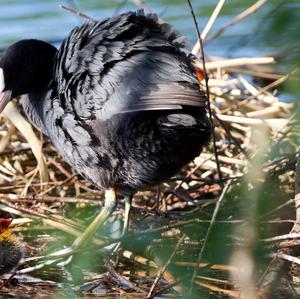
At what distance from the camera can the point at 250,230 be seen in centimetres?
153

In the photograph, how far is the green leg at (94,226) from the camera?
3096 mm

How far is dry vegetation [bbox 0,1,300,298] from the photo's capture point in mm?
2586

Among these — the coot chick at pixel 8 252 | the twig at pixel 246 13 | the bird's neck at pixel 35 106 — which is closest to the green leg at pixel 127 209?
the bird's neck at pixel 35 106

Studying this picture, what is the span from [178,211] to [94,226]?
778 millimetres

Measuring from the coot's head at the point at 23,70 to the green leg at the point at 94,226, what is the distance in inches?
23.9

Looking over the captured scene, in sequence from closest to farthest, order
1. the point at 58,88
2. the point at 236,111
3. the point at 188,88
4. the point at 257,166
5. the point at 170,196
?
the point at 257,166, the point at 188,88, the point at 58,88, the point at 170,196, the point at 236,111

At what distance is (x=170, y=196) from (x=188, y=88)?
4.04 feet

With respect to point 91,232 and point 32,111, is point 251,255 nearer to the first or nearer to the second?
point 91,232

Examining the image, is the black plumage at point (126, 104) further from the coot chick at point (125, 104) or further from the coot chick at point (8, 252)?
the coot chick at point (8, 252)

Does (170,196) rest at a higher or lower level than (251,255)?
lower

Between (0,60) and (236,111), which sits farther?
(236,111)

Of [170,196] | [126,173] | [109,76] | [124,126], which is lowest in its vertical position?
[170,196]

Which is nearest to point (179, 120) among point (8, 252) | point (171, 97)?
point (171, 97)

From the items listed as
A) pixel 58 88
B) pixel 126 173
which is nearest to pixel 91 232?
pixel 126 173
